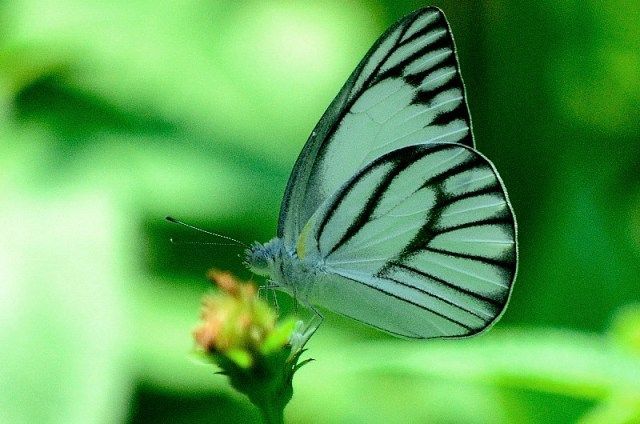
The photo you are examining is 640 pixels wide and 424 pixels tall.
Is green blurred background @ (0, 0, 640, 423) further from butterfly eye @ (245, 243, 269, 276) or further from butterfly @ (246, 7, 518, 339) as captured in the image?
butterfly eye @ (245, 243, 269, 276)

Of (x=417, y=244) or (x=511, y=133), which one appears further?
(x=511, y=133)

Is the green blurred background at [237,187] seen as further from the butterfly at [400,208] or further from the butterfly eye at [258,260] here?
the butterfly eye at [258,260]

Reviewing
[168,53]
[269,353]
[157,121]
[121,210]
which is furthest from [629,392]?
[168,53]

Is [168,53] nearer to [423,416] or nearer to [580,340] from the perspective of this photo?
[423,416]

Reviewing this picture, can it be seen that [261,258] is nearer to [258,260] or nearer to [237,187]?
[258,260]

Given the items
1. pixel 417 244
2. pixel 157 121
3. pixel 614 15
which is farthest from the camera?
pixel 614 15

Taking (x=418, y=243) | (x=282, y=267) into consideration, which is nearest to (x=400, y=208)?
(x=418, y=243)
